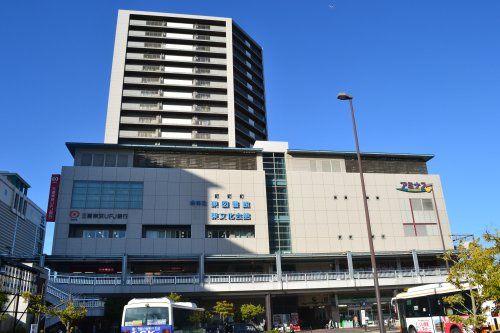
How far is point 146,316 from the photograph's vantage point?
66.3ft

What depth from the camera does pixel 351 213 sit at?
5994cm

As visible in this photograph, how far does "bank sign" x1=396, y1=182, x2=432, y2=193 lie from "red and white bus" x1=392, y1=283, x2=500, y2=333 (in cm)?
3585

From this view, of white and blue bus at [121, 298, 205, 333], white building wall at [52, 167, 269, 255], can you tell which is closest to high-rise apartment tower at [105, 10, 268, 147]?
white building wall at [52, 167, 269, 255]

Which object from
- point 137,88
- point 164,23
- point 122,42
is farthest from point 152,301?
point 164,23

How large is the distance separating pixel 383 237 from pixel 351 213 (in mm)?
5507

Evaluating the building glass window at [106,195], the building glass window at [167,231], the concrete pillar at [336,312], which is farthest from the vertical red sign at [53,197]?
the concrete pillar at [336,312]

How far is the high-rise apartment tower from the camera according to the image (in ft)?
260

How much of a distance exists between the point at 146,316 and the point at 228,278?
25.7 metres

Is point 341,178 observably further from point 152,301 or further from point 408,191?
point 152,301

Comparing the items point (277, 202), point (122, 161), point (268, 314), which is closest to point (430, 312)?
point (268, 314)

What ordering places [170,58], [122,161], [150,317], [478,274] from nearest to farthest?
[478,274]
[150,317]
[122,161]
[170,58]

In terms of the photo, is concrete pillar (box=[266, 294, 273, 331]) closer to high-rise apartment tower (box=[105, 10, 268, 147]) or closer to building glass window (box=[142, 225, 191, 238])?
building glass window (box=[142, 225, 191, 238])

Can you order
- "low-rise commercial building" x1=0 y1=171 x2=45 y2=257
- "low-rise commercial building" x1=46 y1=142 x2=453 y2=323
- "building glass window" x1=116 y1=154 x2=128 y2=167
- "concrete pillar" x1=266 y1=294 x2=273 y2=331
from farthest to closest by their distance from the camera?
"low-rise commercial building" x1=0 y1=171 x2=45 y2=257 < "building glass window" x1=116 y1=154 x2=128 y2=167 < "low-rise commercial building" x1=46 y1=142 x2=453 y2=323 < "concrete pillar" x1=266 y1=294 x2=273 y2=331

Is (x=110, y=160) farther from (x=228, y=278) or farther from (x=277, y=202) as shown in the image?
(x=228, y=278)
